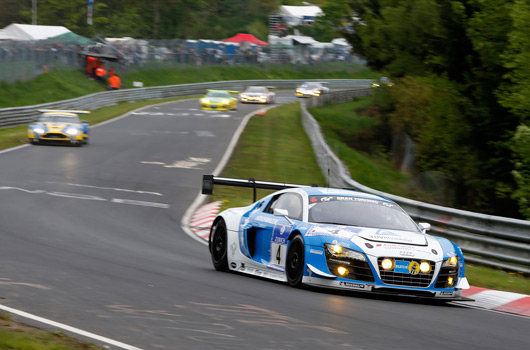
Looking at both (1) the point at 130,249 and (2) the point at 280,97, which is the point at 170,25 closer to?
(2) the point at 280,97

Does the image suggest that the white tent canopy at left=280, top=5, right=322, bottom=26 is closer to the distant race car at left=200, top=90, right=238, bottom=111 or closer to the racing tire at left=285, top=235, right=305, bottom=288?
the distant race car at left=200, top=90, right=238, bottom=111

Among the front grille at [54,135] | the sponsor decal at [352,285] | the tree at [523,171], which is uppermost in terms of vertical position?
the sponsor decal at [352,285]

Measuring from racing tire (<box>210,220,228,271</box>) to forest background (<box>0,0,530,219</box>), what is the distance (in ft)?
24.6

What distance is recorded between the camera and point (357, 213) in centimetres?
1023

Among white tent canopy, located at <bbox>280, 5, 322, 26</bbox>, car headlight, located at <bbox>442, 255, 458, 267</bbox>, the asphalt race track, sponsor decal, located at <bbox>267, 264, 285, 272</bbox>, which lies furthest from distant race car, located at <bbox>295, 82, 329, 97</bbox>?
white tent canopy, located at <bbox>280, 5, 322, 26</bbox>

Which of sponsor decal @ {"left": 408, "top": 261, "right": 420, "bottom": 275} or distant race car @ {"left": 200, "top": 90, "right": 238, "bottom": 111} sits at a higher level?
sponsor decal @ {"left": 408, "top": 261, "right": 420, "bottom": 275}

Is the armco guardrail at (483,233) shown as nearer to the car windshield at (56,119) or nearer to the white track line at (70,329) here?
the white track line at (70,329)

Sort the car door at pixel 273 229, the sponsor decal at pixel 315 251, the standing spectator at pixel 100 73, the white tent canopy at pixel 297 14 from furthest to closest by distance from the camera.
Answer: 1. the white tent canopy at pixel 297 14
2. the standing spectator at pixel 100 73
3. the car door at pixel 273 229
4. the sponsor decal at pixel 315 251

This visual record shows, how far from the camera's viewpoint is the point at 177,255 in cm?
1304

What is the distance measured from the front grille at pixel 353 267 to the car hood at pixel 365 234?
0.23 meters

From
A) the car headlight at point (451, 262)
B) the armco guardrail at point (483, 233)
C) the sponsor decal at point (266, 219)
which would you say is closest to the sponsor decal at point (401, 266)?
the car headlight at point (451, 262)

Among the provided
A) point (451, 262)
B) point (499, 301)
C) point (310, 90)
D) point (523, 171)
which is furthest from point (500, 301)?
point (310, 90)

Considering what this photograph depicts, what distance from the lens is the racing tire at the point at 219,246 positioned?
11.5 metres

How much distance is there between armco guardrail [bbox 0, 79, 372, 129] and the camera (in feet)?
128
